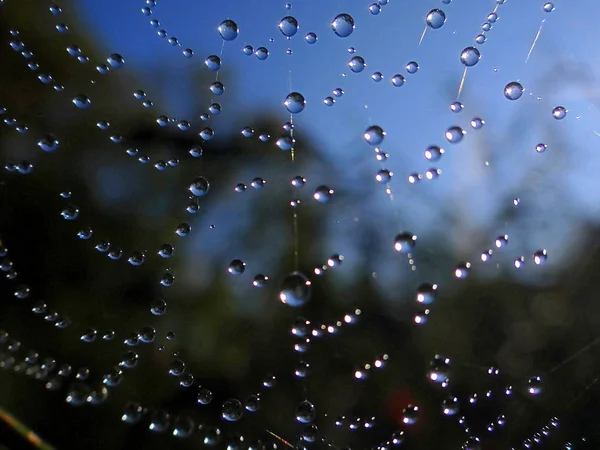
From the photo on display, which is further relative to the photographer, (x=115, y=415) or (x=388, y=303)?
(x=388, y=303)

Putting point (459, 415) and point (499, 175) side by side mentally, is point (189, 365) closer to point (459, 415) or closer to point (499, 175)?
point (459, 415)

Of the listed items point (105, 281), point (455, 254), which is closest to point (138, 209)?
point (105, 281)

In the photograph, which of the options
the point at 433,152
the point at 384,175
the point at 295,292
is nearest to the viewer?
the point at 295,292

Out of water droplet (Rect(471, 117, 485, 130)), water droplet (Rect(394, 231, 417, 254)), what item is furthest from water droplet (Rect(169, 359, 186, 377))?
water droplet (Rect(471, 117, 485, 130))

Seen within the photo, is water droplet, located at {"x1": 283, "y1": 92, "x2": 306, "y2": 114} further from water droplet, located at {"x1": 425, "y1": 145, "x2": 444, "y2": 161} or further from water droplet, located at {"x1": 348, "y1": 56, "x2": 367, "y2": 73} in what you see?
water droplet, located at {"x1": 425, "y1": 145, "x2": 444, "y2": 161}

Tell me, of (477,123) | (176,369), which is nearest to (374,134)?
(477,123)

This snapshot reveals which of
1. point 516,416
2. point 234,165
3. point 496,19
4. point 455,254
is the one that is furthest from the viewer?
point 234,165

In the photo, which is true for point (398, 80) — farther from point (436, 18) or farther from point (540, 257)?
point (540, 257)
